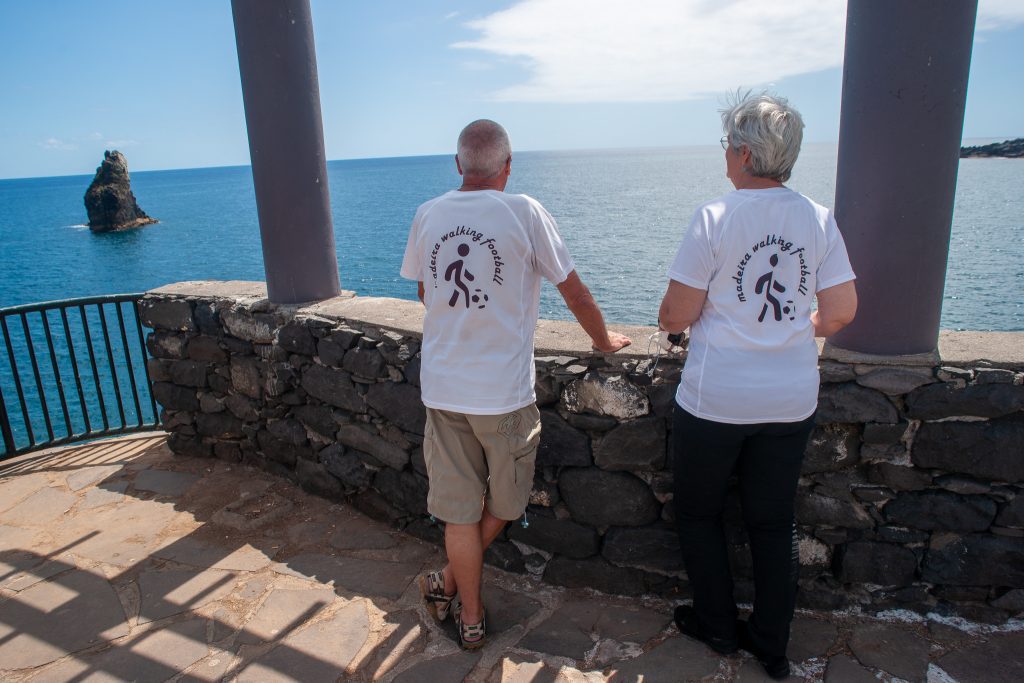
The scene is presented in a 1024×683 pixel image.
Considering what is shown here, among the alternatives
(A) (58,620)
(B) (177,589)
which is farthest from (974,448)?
(A) (58,620)

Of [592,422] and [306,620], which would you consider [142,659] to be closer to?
[306,620]

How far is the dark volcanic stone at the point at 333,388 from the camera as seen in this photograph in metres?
3.74

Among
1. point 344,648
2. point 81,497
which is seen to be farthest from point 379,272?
point 344,648

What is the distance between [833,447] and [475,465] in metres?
1.38

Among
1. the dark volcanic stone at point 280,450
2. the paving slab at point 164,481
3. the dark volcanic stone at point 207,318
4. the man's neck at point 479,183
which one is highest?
the man's neck at point 479,183

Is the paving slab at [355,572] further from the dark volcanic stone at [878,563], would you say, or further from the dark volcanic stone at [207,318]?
the dark volcanic stone at [878,563]

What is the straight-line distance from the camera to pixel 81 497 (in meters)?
4.21

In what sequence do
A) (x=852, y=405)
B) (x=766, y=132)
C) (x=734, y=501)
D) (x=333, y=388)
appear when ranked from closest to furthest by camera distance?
(x=766, y=132) < (x=852, y=405) < (x=734, y=501) < (x=333, y=388)

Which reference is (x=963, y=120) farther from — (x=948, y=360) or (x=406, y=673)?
(x=406, y=673)

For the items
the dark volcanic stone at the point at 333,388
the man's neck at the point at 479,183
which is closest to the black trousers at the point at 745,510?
the man's neck at the point at 479,183

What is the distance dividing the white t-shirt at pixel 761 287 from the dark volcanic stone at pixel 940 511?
78 cm

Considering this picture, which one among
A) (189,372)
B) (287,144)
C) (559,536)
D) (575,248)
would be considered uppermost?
(287,144)

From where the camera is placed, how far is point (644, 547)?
300cm

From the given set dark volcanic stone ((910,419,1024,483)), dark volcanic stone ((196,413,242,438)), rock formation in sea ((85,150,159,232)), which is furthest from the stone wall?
rock formation in sea ((85,150,159,232))
